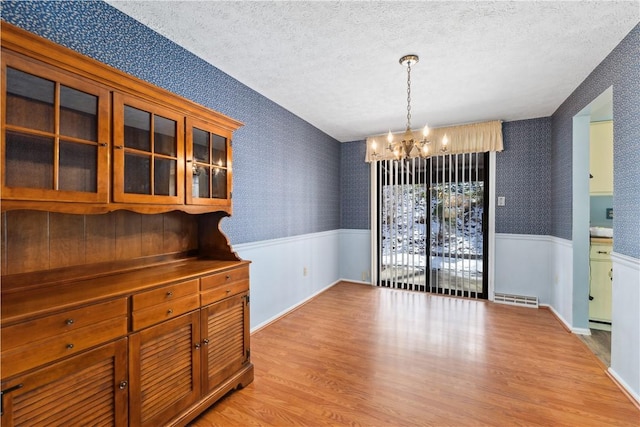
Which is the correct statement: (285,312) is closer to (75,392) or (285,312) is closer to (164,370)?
(164,370)

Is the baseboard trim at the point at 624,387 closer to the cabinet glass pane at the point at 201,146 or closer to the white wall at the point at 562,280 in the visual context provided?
the white wall at the point at 562,280

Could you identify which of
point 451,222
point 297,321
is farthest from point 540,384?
point 451,222

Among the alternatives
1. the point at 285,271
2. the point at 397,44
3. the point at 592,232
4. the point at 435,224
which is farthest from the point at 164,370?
the point at 592,232

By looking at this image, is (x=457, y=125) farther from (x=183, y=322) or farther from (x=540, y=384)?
(x=183, y=322)

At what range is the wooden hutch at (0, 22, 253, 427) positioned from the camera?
1201 millimetres

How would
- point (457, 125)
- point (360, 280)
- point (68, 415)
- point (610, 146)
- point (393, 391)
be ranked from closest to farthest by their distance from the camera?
point (68, 415) < point (393, 391) < point (610, 146) < point (457, 125) < point (360, 280)

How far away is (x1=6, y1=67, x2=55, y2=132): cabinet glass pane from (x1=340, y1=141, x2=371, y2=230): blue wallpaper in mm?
4308

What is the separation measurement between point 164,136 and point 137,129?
16 cm

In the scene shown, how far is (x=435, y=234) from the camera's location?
4.53 meters

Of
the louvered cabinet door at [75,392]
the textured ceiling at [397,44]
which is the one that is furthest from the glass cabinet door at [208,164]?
the louvered cabinet door at [75,392]

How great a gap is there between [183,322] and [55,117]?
1.23 metres

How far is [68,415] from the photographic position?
4.12 feet

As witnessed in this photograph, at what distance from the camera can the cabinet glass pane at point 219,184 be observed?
2.13 meters

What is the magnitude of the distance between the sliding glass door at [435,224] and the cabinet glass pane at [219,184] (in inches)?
112
